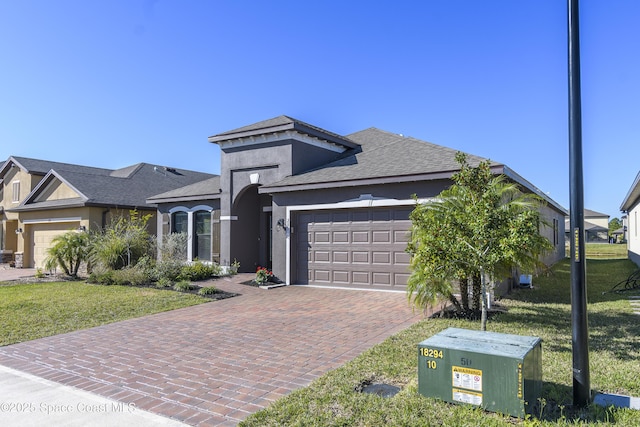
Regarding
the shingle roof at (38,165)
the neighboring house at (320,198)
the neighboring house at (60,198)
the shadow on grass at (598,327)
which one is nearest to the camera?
the shadow on grass at (598,327)

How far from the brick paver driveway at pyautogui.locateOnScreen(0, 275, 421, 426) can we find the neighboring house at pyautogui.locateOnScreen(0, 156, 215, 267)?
12.6 m

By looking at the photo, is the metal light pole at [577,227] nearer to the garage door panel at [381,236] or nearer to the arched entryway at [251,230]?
the garage door panel at [381,236]

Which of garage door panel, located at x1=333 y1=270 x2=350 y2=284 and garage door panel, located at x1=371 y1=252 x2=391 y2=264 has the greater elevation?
garage door panel, located at x1=371 y1=252 x2=391 y2=264

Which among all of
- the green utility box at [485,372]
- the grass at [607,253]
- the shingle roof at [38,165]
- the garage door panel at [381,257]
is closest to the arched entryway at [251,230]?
the garage door panel at [381,257]

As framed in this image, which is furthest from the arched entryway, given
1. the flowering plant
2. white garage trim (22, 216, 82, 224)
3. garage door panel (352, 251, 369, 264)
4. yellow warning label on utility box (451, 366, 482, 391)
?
yellow warning label on utility box (451, 366, 482, 391)

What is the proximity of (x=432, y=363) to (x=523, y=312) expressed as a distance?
220 inches

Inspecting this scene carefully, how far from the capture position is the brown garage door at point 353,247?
39.2 feet

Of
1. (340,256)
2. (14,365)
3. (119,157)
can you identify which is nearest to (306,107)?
(340,256)

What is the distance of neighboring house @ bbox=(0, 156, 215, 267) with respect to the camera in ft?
66.0

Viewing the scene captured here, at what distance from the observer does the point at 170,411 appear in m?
4.27

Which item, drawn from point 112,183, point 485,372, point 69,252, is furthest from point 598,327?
point 112,183

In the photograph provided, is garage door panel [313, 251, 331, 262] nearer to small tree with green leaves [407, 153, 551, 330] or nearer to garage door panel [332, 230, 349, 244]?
garage door panel [332, 230, 349, 244]

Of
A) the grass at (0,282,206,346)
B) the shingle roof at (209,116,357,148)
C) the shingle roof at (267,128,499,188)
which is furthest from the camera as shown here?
the shingle roof at (209,116,357,148)

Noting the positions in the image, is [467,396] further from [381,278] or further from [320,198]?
[320,198]
